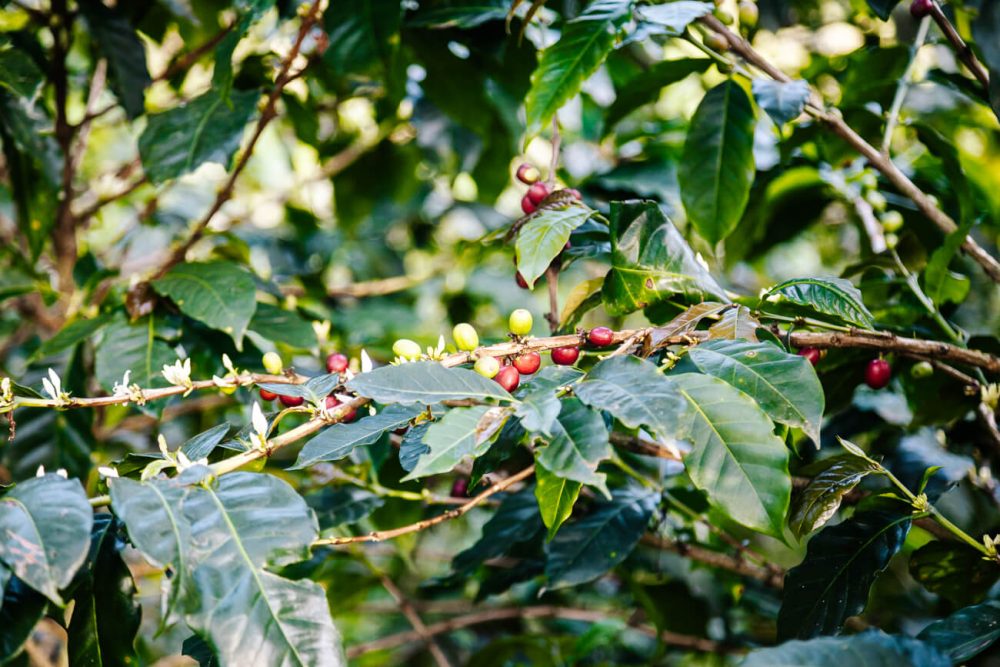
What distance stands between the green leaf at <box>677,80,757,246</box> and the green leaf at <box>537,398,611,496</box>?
1.77 feet

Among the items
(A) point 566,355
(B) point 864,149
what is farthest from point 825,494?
(B) point 864,149

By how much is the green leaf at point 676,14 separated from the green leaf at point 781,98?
0.41ft

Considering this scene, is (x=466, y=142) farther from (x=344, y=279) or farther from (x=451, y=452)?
(x=451, y=452)

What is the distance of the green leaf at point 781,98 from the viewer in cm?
95

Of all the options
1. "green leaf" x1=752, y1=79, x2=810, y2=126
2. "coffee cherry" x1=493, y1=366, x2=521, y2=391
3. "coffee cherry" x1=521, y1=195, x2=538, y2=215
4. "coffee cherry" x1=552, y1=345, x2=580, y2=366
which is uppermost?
"green leaf" x1=752, y1=79, x2=810, y2=126

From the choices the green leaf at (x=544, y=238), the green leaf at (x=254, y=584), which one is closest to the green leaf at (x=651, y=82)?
the green leaf at (x=544, y=238)

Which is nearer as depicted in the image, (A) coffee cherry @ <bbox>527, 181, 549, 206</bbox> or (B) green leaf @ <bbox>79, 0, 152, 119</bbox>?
(A) coffee cherry @ <bbox>527, 181, 549, 206</bbox>

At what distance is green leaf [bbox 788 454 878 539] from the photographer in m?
0.80

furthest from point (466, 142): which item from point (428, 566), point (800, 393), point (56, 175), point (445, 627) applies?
point (428, 566)

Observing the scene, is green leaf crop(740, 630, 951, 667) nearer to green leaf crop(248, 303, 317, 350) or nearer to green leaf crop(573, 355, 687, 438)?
green leaf crop(573, 355, 687, 438)

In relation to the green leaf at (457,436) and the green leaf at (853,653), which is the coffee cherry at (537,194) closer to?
the green leaf at (457,436)

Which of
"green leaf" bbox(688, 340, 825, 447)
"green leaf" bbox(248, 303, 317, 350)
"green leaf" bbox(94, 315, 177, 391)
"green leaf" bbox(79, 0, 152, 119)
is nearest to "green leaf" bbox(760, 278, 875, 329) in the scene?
"green leaf" bbox(688, 340, 825, 447)

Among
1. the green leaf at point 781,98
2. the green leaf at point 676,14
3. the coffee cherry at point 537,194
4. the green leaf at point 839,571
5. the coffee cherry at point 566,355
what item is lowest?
the green leaf at point 839,571

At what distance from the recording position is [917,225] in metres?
1.22
